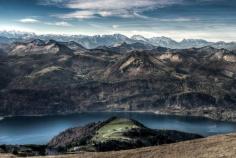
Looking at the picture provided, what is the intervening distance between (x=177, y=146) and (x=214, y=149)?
747 cm

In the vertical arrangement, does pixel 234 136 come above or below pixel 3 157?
above

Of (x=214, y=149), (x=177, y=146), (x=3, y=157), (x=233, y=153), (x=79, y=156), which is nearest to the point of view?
(x=233, y=153)

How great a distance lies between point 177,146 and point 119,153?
34.9 ft

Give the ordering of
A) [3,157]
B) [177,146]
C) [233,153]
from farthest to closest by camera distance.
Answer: [3,157] < [177,146] < [233,153]

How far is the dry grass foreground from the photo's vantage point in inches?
2817

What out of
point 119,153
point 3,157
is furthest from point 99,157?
point 3,157

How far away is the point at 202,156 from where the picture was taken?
71250mm

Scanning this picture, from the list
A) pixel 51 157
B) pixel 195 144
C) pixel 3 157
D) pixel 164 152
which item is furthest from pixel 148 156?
pixel 3 157

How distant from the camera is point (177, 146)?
79.1 metres

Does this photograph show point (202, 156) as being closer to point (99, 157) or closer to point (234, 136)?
point (234, 136)

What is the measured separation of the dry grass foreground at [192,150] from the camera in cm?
7156

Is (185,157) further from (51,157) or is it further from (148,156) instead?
(51,157)

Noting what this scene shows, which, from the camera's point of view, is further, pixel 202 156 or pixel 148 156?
pixel 148 156

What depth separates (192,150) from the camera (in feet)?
248
